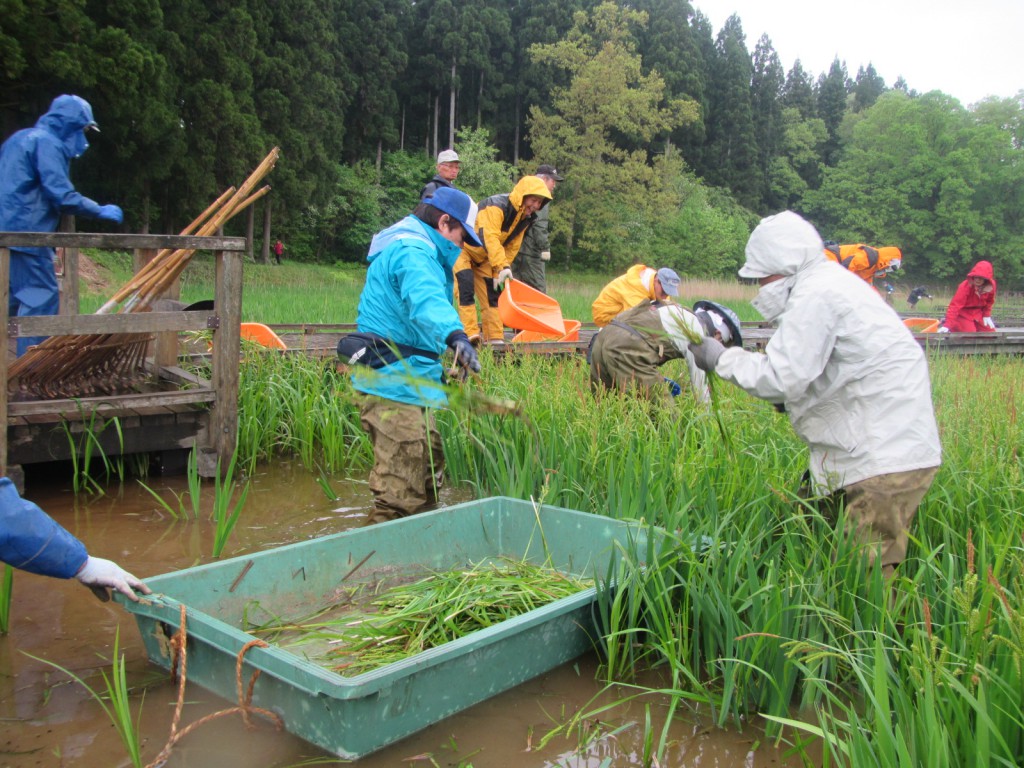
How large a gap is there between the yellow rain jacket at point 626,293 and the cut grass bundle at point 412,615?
2869mm

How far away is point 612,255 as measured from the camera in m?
34.0

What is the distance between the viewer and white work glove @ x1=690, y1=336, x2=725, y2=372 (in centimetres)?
336

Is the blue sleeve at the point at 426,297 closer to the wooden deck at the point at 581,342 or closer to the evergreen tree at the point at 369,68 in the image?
the wooden deck at the point at 581,342

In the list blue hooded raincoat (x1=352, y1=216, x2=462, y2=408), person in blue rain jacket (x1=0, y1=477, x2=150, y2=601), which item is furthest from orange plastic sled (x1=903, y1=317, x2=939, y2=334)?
person in blue rain jacket (x1=0, y1=477, x2=150, y2=601)

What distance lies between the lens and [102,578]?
94.0 inches

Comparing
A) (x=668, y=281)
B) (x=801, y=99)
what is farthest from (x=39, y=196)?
(x=801, y=99)

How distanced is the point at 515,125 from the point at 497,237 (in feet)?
105

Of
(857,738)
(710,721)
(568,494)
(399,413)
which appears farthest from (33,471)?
(857,738)

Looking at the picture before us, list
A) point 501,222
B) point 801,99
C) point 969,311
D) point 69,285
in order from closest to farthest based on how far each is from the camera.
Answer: point 69,285
point 501,222
point 969,311
point 801,99

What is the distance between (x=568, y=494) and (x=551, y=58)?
33.3 m

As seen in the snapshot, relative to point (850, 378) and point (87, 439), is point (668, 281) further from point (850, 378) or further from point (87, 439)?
point (87, 439)

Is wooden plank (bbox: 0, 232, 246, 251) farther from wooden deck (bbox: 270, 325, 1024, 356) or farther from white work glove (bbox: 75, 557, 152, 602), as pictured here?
white work glove (bbox: 75, 557, 152, 602)

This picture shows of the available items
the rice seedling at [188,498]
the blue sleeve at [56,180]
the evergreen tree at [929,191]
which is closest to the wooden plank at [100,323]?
the rice seedling at [188,498]

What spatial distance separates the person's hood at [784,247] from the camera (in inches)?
124
